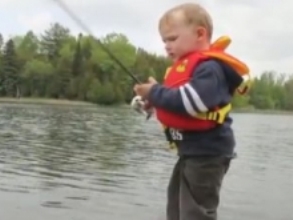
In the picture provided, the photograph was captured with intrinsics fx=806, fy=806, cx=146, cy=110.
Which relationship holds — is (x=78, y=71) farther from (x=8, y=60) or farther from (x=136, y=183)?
(x=136, y=183)

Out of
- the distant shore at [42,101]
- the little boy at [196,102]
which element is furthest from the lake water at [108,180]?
the distant shore at [42,101]

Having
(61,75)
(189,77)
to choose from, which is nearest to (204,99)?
(189,77)

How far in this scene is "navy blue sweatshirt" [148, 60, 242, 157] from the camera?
4.69 meters

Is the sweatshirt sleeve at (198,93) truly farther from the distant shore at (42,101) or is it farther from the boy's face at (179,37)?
the distant shore at (42,101)

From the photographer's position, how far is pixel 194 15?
15.8 feet

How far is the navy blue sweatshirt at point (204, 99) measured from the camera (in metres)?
4.69

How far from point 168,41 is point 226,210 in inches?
711

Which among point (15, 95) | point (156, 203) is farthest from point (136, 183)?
point (15, 95)

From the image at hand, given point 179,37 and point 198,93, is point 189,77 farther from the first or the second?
point 179,37

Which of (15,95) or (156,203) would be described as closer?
(156,203)

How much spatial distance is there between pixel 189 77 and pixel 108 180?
73.3 feet

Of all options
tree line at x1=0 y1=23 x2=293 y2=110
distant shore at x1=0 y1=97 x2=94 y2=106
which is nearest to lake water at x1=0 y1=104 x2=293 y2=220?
tree line at x1=0 y1=23 x2=293 y2=110

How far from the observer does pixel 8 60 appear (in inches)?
4980

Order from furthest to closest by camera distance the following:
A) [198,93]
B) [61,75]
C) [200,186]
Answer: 1. [61,75]
2. [200,186]
3. [198,93]
